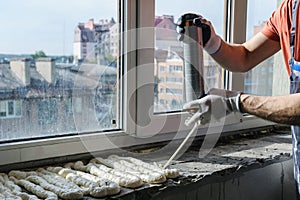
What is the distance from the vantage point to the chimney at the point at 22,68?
1.08 m

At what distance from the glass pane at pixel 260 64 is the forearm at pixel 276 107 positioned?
712 millimetres

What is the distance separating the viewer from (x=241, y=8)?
1640mm

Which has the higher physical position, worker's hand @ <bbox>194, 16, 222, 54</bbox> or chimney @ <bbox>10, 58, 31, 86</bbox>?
worker's hand @ <bbox>194, 16, 222, 54</bbox>

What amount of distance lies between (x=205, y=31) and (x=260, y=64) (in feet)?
2.19

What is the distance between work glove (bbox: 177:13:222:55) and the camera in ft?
3.75

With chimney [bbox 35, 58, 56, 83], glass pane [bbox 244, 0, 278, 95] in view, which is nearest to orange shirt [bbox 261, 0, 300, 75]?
glass pane [bbox 244, 0, 278, 95]

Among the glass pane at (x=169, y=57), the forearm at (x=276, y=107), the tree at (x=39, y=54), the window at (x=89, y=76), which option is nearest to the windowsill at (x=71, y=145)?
the window at (x=89, y=76)

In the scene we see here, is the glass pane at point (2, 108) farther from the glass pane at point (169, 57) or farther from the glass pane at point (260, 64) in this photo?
the glass pane at point (260, 64)

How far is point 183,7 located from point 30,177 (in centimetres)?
81

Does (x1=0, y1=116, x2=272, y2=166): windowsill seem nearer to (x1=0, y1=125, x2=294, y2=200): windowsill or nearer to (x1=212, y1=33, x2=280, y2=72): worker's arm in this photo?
(x1=0, y1=125, x2=294, y2=200): windowsill

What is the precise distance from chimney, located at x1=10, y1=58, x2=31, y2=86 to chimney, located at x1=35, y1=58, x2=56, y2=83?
30mm

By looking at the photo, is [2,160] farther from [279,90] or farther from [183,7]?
[279,90]

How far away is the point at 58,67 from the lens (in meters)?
1.17

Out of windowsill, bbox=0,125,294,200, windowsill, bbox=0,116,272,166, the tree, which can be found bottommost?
windowsill, bbox=0,125,294,200
